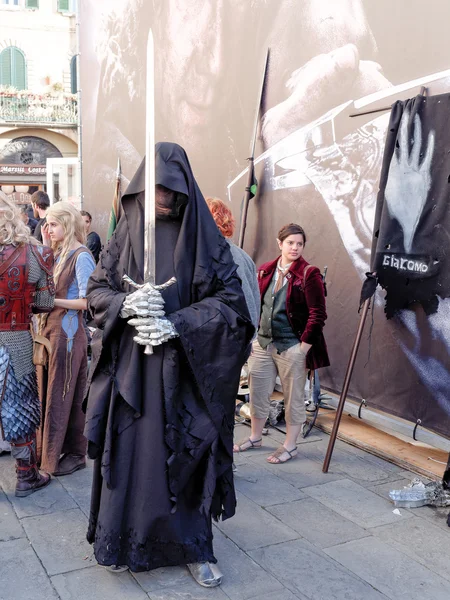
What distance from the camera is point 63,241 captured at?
413 centimetres

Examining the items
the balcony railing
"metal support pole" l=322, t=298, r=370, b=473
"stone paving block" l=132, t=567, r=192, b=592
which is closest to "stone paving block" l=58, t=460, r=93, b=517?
"stone paving block" l=132, t=567, r=192, b=592

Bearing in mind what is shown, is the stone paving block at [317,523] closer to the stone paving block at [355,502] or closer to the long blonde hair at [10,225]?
the stone paving block at [355,502]

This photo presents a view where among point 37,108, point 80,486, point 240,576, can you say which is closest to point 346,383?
point 240,576

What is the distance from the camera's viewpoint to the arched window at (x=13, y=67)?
25283 mm

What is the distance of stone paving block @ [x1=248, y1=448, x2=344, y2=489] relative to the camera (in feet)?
13.4

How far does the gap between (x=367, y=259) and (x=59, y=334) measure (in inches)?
96.0

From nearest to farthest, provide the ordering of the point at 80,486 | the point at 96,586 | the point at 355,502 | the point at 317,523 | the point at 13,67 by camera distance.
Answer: the point at 96,586 → the point at 317,523 → the point at 355,502 → the point at 80,486 → the point at 13,67

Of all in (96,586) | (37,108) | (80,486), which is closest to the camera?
(96,586)

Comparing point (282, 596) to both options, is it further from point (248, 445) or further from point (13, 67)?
point (13, 67)

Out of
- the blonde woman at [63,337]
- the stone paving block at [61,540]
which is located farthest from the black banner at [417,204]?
the stone paving block at [61,540]

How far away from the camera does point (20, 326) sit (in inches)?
144

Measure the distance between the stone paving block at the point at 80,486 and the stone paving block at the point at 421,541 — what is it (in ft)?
5.47

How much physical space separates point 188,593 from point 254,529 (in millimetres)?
715

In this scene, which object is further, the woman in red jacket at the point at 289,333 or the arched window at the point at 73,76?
the arched window at the point at 73,76
